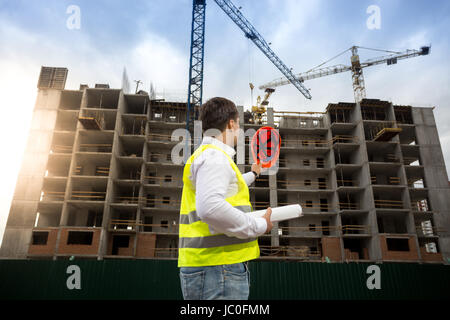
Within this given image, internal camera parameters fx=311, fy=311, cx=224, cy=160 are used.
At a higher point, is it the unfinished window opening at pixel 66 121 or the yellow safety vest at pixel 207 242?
the unfinished window opening at pixel 66 121

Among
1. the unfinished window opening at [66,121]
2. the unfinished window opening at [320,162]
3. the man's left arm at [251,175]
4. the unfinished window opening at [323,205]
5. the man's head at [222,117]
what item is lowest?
the man's left arm at [251,175]

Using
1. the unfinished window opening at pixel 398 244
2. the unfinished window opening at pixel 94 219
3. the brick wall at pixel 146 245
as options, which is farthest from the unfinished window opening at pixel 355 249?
the unfinished window opening at pixel 94 219

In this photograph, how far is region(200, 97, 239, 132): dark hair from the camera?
227 cm

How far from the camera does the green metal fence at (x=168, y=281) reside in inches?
622

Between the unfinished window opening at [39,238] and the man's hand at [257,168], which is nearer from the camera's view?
the man's hand at [257,168]

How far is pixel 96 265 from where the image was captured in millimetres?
16047

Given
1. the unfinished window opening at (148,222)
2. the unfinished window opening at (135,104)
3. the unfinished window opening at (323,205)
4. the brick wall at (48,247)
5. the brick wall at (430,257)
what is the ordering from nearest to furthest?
the brick wall at (48,247) → the brick wall at (430,257) → the unfinished window opening at (148,222) → the unfinished window opening at (323,205) → the unfinished window opening at (135,104)

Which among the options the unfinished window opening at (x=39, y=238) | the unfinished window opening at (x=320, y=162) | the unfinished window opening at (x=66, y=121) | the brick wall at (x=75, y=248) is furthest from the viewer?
the unfinished window opening at (x=320, y=162)

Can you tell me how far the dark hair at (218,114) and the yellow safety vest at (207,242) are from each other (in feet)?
0.74

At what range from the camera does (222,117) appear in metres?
2.27

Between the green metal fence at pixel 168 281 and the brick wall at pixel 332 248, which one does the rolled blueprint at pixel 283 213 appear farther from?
the brick wall at pixel 332 248

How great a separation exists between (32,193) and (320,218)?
29.2m

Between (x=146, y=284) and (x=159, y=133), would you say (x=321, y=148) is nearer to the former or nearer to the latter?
(x=159, y=133)

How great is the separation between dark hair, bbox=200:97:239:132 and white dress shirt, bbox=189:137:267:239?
0.30 meters
